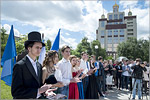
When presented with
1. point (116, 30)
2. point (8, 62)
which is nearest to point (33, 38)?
point (8, 62)

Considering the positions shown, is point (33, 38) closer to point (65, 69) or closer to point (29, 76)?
point (29, 76)

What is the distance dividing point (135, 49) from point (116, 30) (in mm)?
42610

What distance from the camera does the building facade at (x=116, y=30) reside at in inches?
A: 3024

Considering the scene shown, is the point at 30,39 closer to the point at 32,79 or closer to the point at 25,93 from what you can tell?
the point at 32,79

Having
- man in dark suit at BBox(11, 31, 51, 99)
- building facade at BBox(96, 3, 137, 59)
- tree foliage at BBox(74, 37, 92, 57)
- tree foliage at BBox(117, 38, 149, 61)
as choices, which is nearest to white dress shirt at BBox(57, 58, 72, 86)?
man in dark suit at BBox(11, 31, 51, 99)

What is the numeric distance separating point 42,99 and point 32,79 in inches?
16.2

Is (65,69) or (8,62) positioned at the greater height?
(8,62)

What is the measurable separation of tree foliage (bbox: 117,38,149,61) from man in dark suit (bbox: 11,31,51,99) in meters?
39.2

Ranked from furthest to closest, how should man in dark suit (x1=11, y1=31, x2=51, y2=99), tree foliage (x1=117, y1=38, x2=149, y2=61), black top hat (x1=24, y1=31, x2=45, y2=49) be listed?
tree foliage (x1=117, y1=38, x2=149, y2=61), black top hat (x1=24, y1=31, x2=45, y2=49), man in dark suit (x1=11, y1=31, x2=51, y2=99)

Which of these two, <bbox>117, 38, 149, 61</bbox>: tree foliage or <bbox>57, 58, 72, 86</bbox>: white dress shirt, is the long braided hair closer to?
<bbox>57, 58, 72, 86</bbox>: white dress shirt

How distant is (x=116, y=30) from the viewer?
77.3m

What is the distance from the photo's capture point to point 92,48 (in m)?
51.0

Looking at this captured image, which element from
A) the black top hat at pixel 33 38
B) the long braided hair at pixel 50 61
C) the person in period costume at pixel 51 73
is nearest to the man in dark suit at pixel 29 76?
the black top hat at pixel 33 38

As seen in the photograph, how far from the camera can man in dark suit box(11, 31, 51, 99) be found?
172 cm
